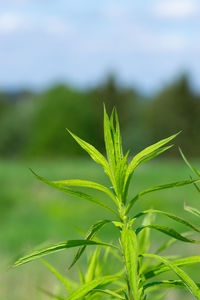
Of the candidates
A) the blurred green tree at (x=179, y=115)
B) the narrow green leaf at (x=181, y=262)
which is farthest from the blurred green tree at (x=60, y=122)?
the narrow green leaf at (x=181, y=262)

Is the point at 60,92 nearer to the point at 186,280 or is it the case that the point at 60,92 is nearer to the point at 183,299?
the point at 183,299

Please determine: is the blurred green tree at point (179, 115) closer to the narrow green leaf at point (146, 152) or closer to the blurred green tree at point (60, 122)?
the blurred green tree at point (60, 122)

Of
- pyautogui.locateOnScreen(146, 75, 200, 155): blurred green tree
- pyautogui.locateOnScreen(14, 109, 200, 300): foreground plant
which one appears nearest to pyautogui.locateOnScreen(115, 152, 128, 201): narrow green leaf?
pyautogui.locateOnScreen(14, 109, 200, 300): foreground plant

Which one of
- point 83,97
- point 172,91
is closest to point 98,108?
point 83,97

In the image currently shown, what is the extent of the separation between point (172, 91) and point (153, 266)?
2938 centimetres

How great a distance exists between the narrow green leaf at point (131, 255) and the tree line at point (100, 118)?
26.3m

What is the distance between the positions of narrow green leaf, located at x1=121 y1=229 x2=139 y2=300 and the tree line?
86.3 ft

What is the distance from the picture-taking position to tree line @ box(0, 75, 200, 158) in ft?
92.6

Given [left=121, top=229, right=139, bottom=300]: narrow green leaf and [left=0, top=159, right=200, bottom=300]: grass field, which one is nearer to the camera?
[left=121, top=229, right=139, bottom=300]: narrow green leaf

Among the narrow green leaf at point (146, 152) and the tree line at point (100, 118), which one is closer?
the narrow green leaf at point (146, 152)

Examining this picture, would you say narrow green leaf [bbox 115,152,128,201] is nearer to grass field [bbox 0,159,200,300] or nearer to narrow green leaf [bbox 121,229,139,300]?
narrow green leaf [bbox 121,229,139,300]

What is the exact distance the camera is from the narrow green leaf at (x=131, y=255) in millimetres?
360

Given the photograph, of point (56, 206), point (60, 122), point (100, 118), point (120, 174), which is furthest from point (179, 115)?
point (120, 174)

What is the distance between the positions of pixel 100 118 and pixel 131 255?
30.9m
